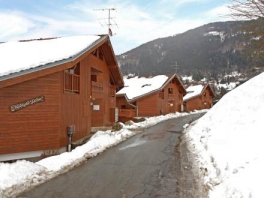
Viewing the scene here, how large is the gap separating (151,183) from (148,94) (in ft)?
102

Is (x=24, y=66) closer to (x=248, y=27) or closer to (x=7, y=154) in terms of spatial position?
(x=7, y=154)

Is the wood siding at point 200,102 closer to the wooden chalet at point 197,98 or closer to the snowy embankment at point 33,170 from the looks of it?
the wooden chalet at point 197,98

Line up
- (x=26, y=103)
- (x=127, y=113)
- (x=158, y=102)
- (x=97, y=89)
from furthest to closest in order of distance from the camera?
1. (x=158, y=102)
2. (x=127, y=113)
3. (x=97, y=89)
4. (x=26, y=103)

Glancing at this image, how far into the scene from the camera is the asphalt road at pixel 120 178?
691 cm

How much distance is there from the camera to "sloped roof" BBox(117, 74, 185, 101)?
3803 centimetres

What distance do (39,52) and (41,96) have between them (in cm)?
268

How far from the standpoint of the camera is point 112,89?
84.4 feet

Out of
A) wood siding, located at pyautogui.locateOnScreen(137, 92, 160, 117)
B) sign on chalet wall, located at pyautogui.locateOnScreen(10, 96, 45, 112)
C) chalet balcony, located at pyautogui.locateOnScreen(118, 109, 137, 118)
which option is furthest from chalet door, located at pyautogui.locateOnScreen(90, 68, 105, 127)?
wood siding, located at pyautogui.locateOnScreen(137, 92, 160, 117)

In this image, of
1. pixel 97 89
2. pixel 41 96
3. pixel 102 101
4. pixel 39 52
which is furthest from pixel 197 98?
pixel 41 96

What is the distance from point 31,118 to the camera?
1155 cm

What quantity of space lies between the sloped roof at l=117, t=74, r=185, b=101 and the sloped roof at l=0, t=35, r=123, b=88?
2042 centimetres

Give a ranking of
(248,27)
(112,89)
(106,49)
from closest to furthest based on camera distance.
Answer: (248,27)
(106,49)
(112,89)

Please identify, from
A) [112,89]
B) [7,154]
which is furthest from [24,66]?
[112,89]

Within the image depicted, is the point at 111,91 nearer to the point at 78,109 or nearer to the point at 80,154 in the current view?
the point at 78,109
